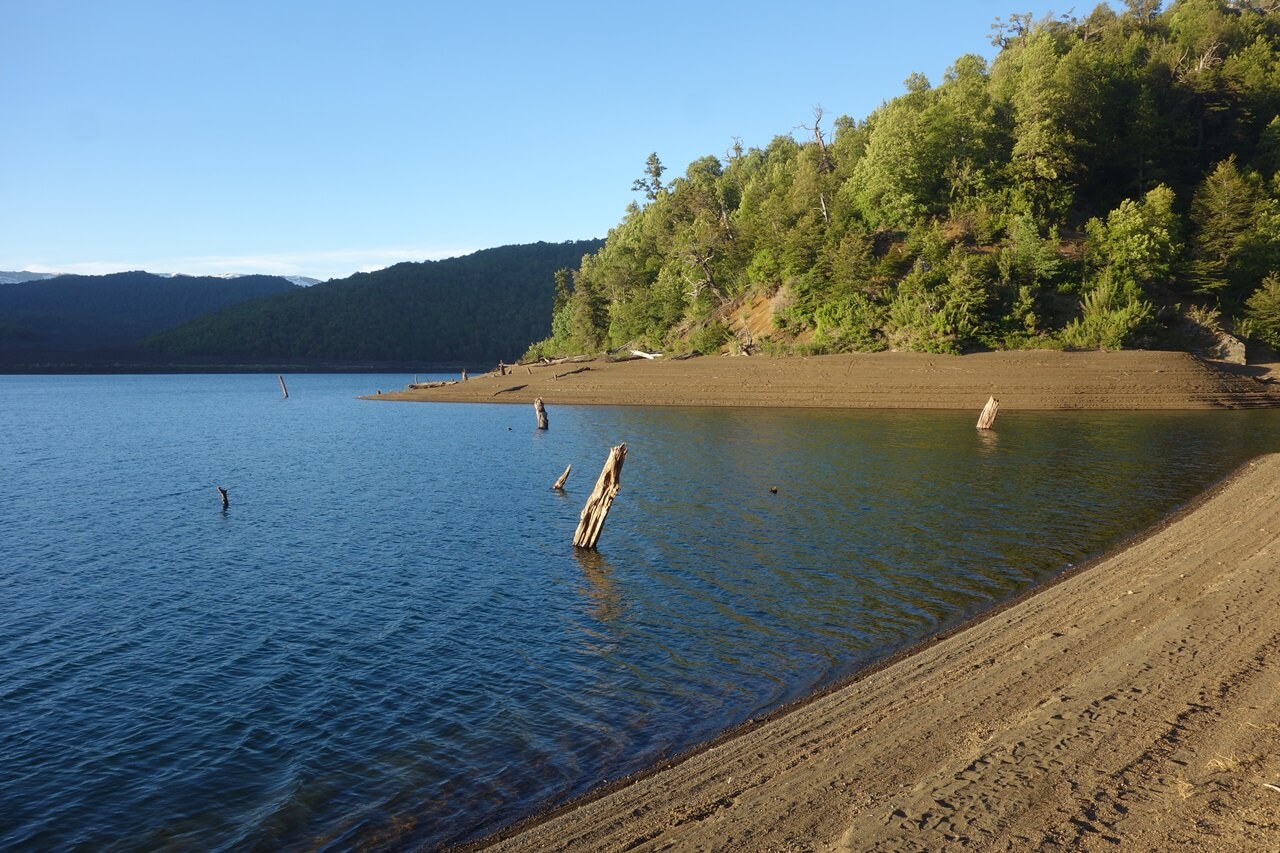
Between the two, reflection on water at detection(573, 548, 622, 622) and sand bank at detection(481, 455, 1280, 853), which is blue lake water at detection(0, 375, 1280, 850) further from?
sand bank at detection(481, 455, 1280, 853)

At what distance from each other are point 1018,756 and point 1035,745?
0.40m

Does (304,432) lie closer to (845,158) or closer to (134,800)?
(134,800)

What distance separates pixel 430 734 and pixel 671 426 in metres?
45.1

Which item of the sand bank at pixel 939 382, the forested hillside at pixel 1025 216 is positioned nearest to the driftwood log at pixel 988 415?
the sand bank at pixel 939 382

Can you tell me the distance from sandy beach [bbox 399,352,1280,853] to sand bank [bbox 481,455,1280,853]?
3 centimetres

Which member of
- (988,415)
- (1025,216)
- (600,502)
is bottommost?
(600,502)

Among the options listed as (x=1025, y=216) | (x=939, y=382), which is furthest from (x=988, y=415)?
(x=1025, y=216)

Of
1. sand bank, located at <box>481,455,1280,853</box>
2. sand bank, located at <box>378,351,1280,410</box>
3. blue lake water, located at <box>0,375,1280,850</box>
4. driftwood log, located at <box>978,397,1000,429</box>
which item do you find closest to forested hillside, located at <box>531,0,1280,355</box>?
sand bank, located at <box>378,351,1280,410</box>

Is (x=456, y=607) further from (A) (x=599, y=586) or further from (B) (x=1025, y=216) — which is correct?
(B) (x=1025, y=216)

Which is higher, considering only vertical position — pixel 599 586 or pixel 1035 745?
pixel 1035 745

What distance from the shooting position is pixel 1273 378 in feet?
197

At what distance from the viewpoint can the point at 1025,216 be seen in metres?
70.4

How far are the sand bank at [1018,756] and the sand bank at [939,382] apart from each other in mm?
47926

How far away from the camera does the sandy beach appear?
8.20m
